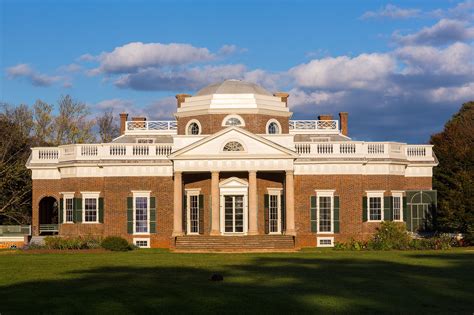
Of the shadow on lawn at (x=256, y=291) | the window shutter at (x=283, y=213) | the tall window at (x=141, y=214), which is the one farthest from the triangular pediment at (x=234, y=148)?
the shadow on lawn at (x=256, y=291)

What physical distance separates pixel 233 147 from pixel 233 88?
649 centimetres

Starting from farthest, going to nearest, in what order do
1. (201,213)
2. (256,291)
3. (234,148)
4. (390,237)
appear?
(201,213) → (234,148) → (390,237) → (256,291)

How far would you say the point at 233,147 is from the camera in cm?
4850

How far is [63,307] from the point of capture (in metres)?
19.0

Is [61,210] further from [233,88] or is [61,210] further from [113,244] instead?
[233,88]

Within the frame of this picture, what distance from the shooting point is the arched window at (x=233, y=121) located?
172 ft

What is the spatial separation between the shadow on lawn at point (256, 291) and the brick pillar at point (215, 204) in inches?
662

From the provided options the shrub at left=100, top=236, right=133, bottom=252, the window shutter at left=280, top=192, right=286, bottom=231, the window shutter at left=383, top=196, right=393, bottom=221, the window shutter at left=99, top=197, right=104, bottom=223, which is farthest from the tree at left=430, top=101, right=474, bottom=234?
the window shutter at left=99, top=197, right=104, bottom=223

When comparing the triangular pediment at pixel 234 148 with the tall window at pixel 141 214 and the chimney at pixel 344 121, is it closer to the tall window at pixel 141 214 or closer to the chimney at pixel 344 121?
the tall window at pixel 141 214

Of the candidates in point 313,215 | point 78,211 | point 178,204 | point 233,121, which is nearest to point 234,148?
point 233,121

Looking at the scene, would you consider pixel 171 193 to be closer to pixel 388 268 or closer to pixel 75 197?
pixel 75 197

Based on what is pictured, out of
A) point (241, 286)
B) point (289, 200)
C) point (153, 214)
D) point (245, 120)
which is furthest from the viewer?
point (245, 120)

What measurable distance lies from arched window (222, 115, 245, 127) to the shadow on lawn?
74.5 ft

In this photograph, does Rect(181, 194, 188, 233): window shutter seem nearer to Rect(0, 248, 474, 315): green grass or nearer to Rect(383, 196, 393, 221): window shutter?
Rect(383, 196, 393, 221): window shutter
